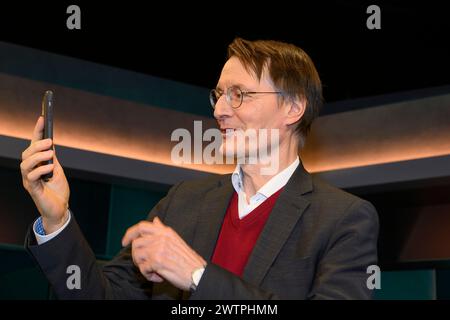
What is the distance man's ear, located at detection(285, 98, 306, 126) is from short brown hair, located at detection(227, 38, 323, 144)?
1 centimetres

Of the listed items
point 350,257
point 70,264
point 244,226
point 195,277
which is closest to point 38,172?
point 70,264

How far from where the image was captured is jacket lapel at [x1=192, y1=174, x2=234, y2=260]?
5.91 feet

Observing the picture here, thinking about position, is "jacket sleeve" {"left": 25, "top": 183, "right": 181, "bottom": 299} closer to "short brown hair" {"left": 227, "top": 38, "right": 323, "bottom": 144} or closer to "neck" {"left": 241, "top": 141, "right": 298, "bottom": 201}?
"neck" {"left": 241, "top": 141, "right": 298, "bottom": 201}

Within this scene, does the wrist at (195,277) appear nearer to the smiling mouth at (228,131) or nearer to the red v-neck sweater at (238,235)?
the red v-neck sweater at (238,235)

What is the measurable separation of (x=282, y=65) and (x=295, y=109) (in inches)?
5.1

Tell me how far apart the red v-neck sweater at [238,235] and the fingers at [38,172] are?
454mm

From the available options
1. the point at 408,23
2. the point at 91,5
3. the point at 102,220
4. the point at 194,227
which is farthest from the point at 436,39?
the point at 194,227

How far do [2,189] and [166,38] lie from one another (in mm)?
1904

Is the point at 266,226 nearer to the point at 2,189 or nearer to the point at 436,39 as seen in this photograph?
the point at 436,39

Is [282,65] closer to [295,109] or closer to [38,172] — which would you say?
[295,109]

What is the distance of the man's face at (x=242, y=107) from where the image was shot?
76.3 inches

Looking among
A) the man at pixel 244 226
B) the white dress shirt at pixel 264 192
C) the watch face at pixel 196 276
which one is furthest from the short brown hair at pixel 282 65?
the watch face at pixel 196 276

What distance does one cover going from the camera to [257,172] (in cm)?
193

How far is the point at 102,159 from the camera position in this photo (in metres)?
6.50
